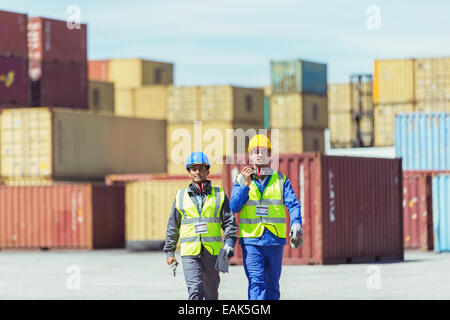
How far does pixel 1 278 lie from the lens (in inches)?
783

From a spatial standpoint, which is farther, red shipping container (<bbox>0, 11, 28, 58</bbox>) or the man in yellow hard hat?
red shipping container (<bbox>0, 11, 28, 58</bbox>)

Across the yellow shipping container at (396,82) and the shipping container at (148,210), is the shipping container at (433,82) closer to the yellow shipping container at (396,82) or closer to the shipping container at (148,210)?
the yellow shipping container at (396,82)

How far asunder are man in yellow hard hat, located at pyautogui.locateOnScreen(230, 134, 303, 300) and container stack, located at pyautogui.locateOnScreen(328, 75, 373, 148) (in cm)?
4812

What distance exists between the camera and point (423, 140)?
32.2m

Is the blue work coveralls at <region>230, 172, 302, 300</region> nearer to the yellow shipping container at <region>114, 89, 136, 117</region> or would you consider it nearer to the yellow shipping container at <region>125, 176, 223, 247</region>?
the yellow shipping container at <region>125, 176, 223, 247</region>

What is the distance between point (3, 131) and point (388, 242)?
1616 centimetres

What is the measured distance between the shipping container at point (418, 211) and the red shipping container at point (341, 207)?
3.64 metres

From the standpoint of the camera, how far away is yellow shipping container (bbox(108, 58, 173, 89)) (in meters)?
61.0

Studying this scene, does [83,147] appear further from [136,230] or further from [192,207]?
[192,207]

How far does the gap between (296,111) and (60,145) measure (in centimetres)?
1889

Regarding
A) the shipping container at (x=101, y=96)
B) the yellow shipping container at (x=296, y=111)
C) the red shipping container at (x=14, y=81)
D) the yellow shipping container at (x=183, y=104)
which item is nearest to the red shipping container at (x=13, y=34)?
the red shipping container at (x=14, y=81)

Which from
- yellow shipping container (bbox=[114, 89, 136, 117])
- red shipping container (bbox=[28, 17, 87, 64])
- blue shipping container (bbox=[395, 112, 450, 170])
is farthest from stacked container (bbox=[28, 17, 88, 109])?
blue shipping container (bbox=[395, 112, 450, 170])

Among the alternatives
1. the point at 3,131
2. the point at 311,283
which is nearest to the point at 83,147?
the point at 3,131

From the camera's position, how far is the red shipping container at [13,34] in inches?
1485
